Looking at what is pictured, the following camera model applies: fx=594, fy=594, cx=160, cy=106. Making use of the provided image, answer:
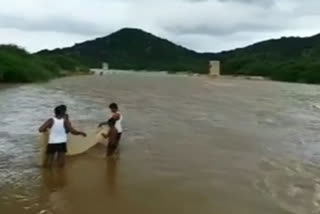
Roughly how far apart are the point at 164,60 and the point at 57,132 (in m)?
165

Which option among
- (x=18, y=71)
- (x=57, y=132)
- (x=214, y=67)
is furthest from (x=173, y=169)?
(x=214, y=67)

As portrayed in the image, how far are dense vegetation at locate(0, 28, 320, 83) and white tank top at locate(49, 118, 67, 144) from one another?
123ft

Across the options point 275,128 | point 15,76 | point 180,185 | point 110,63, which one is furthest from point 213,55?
point 180,185

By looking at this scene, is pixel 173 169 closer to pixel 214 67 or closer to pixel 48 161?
pixel 48 161

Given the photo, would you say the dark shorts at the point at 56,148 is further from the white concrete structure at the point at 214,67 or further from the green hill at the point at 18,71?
the white concrete structure at the point at 214,67

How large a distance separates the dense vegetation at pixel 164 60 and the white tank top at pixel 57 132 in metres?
37.5

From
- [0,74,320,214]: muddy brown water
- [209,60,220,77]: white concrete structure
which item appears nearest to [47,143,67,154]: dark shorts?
[0,74,320,214]: muddy brown water

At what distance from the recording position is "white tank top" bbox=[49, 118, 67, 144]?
12.6 metres

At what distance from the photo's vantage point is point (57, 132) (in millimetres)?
12609

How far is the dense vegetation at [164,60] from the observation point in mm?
57378

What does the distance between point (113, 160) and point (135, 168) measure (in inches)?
43.1

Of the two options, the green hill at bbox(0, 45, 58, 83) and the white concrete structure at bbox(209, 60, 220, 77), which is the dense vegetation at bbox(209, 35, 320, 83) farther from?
the green hill at bbox(0, 45, 58, 83)

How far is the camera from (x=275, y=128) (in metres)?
23.8

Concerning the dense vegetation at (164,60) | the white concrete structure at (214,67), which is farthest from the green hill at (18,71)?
the white concrete structure at (214,67)
